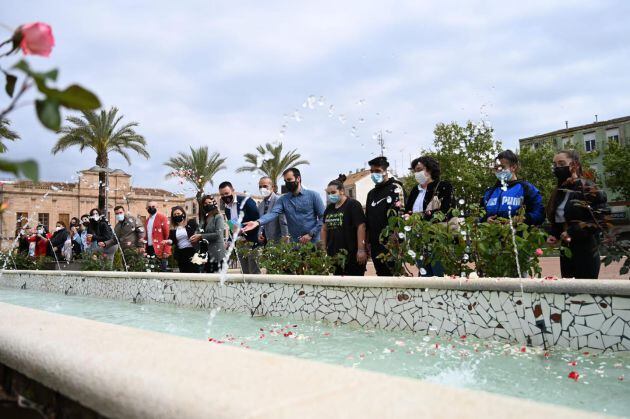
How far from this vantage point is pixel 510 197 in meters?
5.07

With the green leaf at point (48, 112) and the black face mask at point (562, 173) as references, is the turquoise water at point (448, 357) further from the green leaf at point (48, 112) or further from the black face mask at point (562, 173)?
the black face mask at point (562, 173)

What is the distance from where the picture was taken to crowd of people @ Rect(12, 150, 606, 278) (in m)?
4.43

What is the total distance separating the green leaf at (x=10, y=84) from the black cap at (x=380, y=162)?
5181mm

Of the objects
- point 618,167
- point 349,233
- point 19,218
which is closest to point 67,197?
point 19,218

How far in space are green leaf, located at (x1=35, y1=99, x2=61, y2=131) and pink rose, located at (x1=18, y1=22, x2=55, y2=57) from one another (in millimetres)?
183

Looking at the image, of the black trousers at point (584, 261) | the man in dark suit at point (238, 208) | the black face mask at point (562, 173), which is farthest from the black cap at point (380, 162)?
the black trousers at point (584, 261)

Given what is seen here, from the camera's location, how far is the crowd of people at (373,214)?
174 inches

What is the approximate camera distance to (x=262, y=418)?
0.92 m

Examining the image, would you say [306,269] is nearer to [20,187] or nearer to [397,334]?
[397,334]

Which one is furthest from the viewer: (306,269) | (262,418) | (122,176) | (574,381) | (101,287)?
(122,176)

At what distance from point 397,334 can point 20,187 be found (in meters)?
56.6

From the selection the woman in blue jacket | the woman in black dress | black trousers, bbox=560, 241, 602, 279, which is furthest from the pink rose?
the woman in black dress

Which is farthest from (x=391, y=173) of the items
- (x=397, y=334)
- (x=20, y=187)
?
(x=20, y=187)

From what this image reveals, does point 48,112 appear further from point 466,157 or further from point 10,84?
point 466,157
